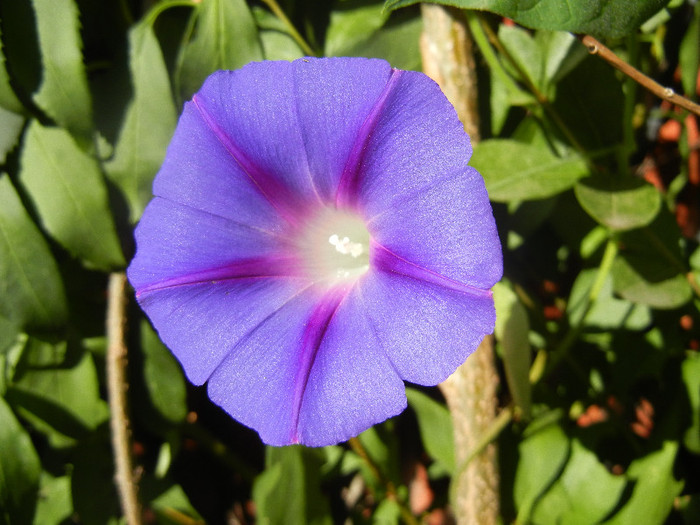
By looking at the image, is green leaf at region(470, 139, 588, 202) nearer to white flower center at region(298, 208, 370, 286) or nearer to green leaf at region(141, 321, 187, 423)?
white flower center at region(298, 208, 370, 286)

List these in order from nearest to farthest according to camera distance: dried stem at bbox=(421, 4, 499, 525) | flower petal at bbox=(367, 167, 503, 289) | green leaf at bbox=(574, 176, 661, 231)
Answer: flower petal at bbox=(367, 167, 503, 289)
green leaf at bbox=(574, 176, 661, 231)
dried stem at bbox=(421, 4, 499, 525)

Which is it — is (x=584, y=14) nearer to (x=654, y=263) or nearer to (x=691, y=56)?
(x=691, y=56)

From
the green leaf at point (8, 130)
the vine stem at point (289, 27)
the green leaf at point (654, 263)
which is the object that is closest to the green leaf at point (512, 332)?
the green leaf at point (654, 263)

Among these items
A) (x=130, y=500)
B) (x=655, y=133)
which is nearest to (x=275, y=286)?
(x=130, y=500)

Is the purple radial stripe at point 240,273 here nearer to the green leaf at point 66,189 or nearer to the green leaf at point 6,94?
the green leaf at point 66,189

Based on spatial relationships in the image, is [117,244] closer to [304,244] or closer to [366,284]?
[304,244]

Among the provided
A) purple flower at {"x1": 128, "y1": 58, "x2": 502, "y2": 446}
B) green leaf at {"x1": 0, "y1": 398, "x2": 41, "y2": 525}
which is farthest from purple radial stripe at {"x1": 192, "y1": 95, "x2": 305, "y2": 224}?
green leaf at {"x1": 0, "y1": 398, "x2": 41, "y2": 525}

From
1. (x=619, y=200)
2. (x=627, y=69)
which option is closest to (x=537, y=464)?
(x=619, y=200)
